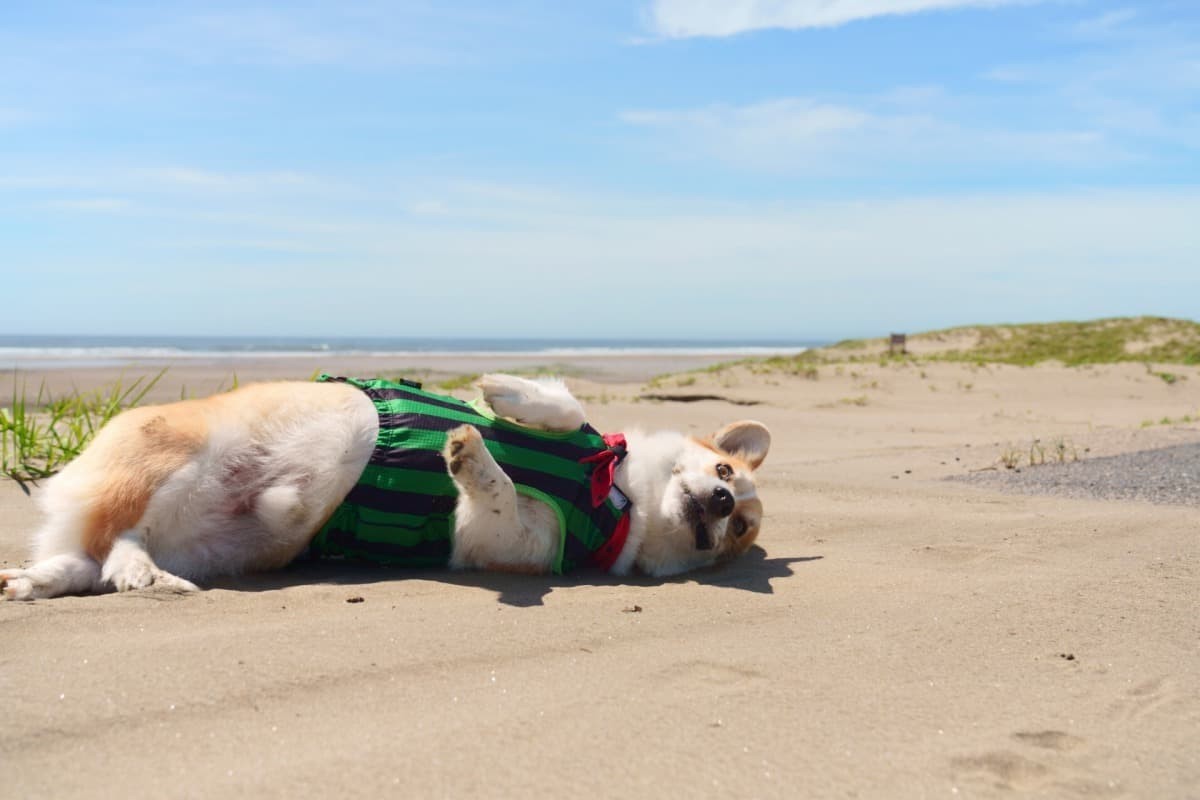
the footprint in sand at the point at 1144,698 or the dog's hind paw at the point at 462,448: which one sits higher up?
the dog's hind paw at the point at 462,448

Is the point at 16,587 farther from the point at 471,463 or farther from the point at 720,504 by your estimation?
the point at 720,504

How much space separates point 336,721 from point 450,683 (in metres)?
0.35

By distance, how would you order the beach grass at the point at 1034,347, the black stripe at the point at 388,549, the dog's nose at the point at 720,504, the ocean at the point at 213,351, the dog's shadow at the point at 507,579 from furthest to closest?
1. the ocean at the point at 213,351
2. the beach grass at the point at 1034,347
3. the dog's nose at the point at 720,504
4. the black stripe at the point at 388,549
5. the dog's shadow at the point at 507,579

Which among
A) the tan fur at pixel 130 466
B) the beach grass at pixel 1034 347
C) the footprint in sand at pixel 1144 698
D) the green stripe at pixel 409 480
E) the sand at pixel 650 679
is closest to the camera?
the sand at pixel 650 679

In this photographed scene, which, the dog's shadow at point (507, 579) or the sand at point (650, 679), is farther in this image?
the dog's shadow at point (507, 579)

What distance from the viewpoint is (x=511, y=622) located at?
2951 mm

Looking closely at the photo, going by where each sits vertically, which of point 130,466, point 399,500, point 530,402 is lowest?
point 399,500

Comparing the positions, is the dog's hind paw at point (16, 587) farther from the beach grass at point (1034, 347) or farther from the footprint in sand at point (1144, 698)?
the beach grass at point (1034, 347)

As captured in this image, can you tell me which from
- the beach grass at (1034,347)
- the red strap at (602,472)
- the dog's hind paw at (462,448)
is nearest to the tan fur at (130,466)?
the dog's hind paw at (462,448)

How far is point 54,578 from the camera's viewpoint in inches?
124

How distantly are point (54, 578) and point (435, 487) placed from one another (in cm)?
129

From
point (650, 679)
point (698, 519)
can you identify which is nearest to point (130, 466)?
point (650, 679)

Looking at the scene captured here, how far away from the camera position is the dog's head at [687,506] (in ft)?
12.6

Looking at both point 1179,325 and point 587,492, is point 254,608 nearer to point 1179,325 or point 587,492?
point 587,492
